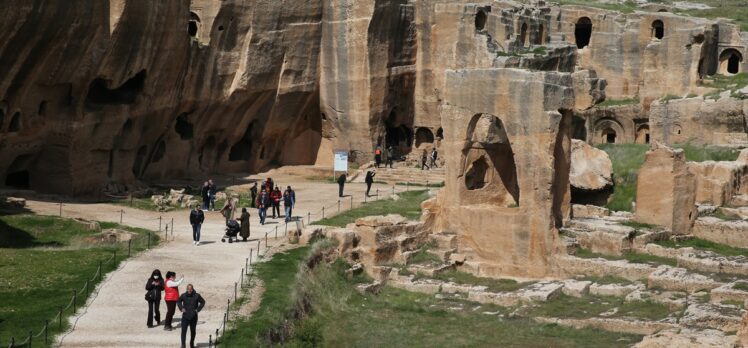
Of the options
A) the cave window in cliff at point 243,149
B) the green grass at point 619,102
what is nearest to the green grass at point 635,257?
the cave window in cliff at point 243,149

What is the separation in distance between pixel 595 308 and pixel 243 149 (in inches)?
1094

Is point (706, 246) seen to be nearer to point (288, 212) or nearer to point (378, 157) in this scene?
point (288, 212)

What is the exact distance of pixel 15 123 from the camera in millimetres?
48562

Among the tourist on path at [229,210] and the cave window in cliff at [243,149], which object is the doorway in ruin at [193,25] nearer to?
the cave window in cliff at [243,149]

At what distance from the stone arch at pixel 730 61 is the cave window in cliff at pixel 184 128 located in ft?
92.9

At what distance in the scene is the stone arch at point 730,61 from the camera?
231ft

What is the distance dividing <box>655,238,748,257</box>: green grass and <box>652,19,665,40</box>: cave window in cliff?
2568 cm

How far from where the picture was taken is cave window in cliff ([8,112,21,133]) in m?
48.4

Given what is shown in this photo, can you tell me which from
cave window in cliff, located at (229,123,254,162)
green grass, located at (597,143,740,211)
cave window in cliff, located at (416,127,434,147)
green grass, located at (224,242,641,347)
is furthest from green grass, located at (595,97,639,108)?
green grass, located at (224,242,641,347)

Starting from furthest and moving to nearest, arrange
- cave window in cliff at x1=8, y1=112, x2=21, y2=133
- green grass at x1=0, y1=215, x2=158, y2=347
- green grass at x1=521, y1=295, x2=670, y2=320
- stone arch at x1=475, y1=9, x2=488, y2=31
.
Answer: stone arch at x1=475, y1=9, x2=488, y2=31 < cave window in cliff at x1=8, y1=112, x2=21, y2=133 < green grass at x1=521, y1=295, x2=670, y2=320 < green grass at x1=0, y1=215, x2=158, y2=347

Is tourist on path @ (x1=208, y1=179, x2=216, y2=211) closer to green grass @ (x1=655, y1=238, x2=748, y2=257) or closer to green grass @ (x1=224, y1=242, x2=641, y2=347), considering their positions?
green grass @ (x1=224, y1=242, x2=641, y2=347)

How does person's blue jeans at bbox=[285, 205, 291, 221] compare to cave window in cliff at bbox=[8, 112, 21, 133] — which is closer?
person's blue jeans at bbox=[285, 205, 291, 221]

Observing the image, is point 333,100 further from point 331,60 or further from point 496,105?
point 496,105

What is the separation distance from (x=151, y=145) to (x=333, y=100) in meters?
10.8
